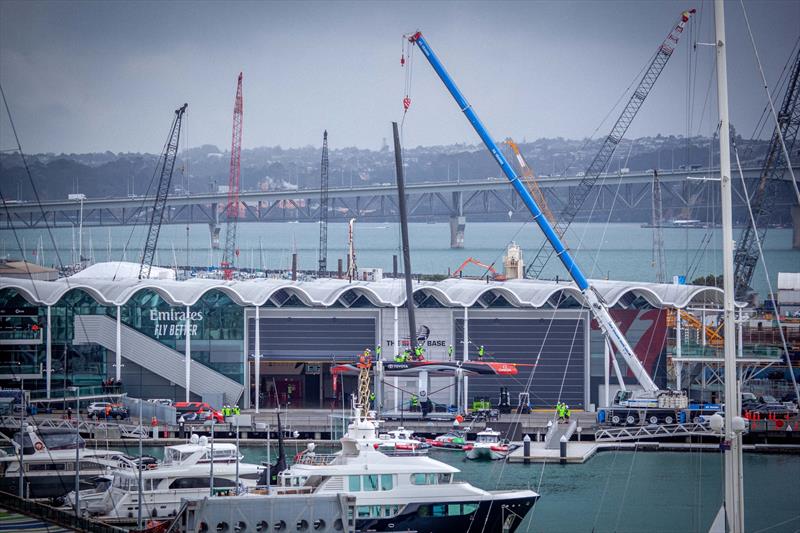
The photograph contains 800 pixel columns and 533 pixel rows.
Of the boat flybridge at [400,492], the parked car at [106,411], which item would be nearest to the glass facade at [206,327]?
the parked car at [106,411]

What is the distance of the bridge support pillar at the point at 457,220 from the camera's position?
112875 millimetres

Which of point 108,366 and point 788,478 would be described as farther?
point 108,366

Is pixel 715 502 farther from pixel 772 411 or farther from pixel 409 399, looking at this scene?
pixel 409 399

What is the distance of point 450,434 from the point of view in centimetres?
3325

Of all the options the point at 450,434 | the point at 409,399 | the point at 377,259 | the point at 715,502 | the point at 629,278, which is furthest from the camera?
the point at 377,259

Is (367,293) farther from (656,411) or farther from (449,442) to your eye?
(656,411)

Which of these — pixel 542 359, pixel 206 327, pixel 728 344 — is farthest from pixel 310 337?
pixel 728 344

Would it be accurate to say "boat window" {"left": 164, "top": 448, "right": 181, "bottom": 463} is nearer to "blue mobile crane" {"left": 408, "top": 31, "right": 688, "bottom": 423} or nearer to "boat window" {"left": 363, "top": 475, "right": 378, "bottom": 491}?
"boat window" {"left": 363, "top": 475, "right": 378, "bottom": 491}

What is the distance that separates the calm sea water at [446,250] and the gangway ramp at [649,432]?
42.9 m

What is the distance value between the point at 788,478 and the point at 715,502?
3.65 metres

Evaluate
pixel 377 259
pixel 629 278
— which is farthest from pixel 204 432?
pixel 377 259

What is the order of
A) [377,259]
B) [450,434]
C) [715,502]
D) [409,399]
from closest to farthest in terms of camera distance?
[715,502] < [450,434] < [409,399] < [377,259]

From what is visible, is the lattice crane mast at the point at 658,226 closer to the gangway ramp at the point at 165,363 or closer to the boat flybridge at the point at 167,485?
the gangway ramp at the point at 165,363

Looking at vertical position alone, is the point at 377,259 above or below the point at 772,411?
above
